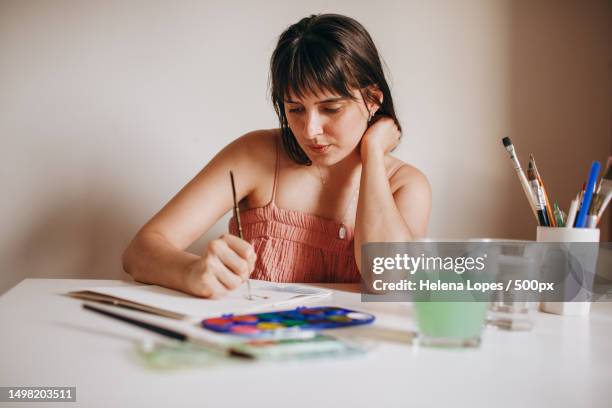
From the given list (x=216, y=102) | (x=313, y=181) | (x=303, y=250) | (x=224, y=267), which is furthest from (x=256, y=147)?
(x=224, y=267)

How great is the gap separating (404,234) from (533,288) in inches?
14.3

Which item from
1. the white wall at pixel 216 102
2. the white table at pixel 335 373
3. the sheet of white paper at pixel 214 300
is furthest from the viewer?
the white wall at pixel 216 102

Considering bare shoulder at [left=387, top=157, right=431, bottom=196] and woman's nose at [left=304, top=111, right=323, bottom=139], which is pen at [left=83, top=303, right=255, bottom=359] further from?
bare shoulder at [left=387, top=157, right=431, bottom=196]

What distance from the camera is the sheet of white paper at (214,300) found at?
0.75m

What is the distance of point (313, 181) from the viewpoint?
1.32m

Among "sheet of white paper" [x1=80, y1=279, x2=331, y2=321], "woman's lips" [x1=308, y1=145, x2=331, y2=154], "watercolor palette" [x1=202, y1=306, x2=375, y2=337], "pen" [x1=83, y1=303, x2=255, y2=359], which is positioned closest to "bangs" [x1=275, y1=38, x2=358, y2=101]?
"woman's lips" [x1=308, y1=145, x2=331, y2=154]

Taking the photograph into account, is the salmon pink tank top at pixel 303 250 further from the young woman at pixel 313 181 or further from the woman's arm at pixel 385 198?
the woman's arm at pixel 385 198

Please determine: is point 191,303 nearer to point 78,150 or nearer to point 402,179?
point 402,179

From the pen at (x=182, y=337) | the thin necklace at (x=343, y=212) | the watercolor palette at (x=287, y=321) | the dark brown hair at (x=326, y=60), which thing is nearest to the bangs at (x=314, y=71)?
the dark brown hair at (x=326, y=60)

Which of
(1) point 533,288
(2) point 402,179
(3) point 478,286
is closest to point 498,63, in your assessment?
(2) point 402,179

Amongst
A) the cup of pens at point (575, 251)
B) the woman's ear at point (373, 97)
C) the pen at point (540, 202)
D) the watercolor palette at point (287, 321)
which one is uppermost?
the woman's ear at point (373, 97)

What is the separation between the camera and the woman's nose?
1.11 m

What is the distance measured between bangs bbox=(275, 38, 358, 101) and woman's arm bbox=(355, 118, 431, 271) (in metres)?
0.15

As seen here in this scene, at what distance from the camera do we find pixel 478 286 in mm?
624
